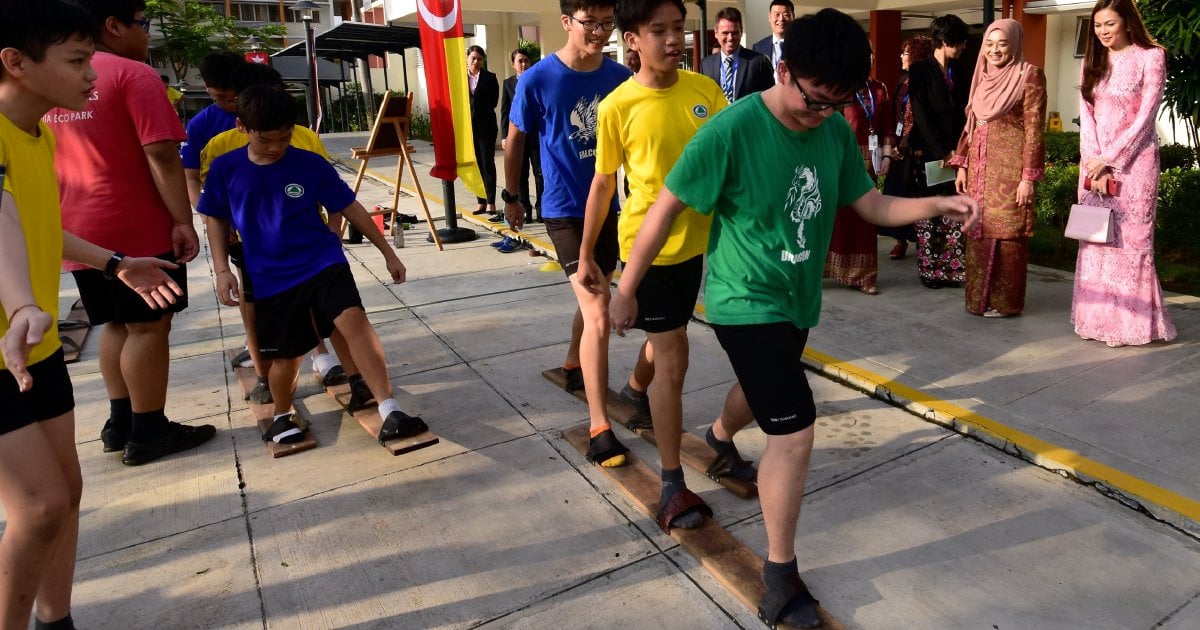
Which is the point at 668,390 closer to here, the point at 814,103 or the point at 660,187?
the point at 660,187

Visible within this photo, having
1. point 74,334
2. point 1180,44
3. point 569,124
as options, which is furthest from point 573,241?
point 1180,44

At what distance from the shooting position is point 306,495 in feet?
11.1


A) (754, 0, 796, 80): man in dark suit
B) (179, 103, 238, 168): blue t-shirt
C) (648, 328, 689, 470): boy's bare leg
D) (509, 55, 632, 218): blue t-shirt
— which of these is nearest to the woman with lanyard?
(754, 0, 796, 80): man in dark suit

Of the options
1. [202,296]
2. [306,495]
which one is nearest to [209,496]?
[306,495]

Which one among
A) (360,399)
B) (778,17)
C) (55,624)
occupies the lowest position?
(55,624)

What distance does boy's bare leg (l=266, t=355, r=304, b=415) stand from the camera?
3.77m

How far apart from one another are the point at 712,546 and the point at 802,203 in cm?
119

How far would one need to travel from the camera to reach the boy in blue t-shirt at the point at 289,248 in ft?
11.8

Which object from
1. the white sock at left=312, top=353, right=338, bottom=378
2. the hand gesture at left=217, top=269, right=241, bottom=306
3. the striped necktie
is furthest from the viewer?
the striped necktie

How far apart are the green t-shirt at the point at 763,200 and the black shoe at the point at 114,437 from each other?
2.91m

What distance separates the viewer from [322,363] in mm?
4637

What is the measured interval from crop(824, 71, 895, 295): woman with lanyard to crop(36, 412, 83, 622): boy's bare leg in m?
4.69

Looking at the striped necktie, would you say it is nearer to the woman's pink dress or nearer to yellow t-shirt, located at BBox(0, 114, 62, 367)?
the woman's pink dress

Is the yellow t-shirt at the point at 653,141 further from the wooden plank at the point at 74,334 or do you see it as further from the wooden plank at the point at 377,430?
the wooden plank at the point at 74,334
